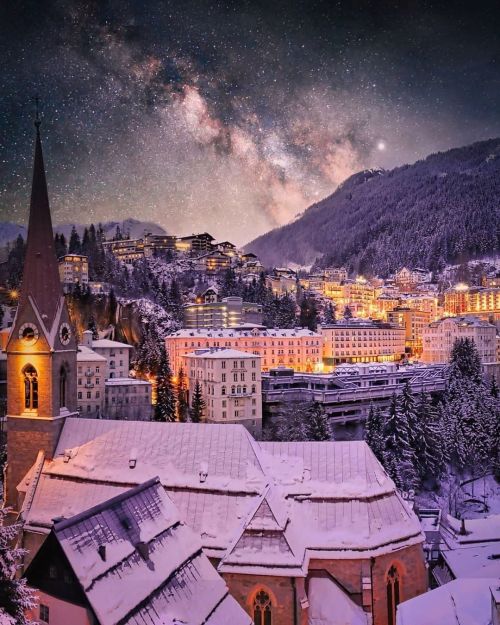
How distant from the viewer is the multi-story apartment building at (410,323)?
5773 inches

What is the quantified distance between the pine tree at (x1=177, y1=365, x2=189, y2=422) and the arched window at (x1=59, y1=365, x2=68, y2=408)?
43696mm

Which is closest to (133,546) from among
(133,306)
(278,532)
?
(278,532)

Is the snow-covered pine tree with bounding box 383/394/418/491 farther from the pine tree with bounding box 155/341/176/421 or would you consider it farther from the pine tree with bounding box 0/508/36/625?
the pine tree with bounding box 0/508/36/625

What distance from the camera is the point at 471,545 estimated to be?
3644cm

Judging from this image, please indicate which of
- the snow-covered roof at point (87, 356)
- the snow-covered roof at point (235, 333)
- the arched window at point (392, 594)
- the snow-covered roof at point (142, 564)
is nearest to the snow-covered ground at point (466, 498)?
the arched window at point (392, 594)

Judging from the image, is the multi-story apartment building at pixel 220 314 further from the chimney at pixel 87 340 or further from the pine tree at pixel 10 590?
the pine tree at pixel 10 590

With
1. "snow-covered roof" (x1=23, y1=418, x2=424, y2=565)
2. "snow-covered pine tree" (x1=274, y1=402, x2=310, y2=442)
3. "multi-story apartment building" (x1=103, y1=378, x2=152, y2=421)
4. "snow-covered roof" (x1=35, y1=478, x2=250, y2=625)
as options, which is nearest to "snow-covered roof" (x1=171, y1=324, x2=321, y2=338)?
"multi-story apartment building" (x1=103, y1=378, x2=152, y2=421)

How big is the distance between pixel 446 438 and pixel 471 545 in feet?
124

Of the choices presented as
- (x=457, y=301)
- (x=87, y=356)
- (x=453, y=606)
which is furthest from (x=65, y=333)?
(x=457, y=301)

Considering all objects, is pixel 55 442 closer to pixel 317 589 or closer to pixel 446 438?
pixel 317 589

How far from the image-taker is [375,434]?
217 feet

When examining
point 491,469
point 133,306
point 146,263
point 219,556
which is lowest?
point 491,469

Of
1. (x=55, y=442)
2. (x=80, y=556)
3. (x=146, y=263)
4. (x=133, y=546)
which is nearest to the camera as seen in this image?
(x=80, y=556)

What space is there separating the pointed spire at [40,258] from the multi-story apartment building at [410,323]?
12517cm
